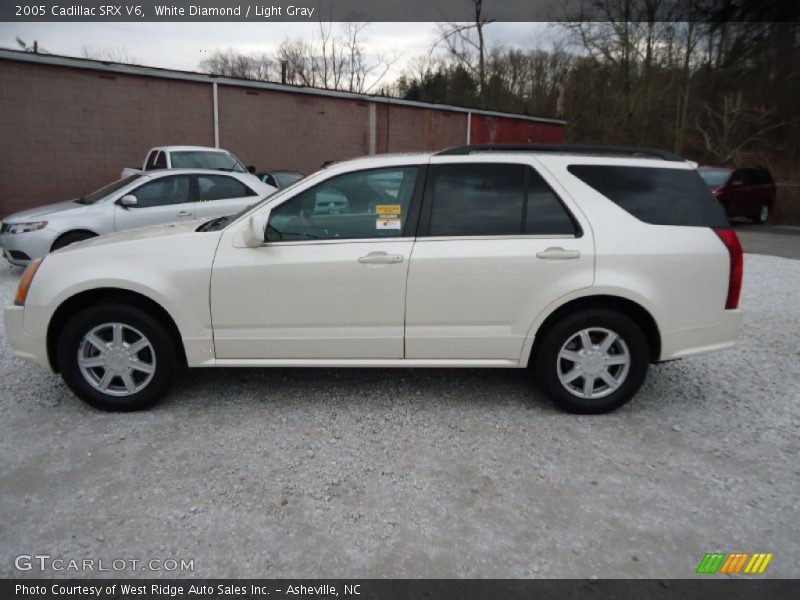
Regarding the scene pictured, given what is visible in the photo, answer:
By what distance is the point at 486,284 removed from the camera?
3.60 m

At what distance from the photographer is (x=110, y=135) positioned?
14.9 metres

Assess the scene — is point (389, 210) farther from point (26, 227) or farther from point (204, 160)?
point (204, 160)

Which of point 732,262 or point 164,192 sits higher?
point 164,192

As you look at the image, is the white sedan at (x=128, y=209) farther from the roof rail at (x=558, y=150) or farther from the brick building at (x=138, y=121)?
the brick building at (x=138, y=121)

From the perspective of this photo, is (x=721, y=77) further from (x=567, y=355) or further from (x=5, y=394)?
(x=5, y=394)

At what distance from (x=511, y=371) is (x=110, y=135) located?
14.2 m

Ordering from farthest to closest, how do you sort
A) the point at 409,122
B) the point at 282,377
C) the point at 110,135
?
1. the point at 409,122
2. the point at 110,135
3. the point at 282,377

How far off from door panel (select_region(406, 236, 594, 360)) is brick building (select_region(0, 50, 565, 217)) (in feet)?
46.2

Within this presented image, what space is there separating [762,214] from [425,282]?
1850 centimetres

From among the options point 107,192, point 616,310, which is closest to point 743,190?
point 616,310

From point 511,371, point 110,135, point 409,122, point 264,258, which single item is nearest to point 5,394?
point 264,258

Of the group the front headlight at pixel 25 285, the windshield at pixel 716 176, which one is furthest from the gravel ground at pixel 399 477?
the windshield at pixel 716 176

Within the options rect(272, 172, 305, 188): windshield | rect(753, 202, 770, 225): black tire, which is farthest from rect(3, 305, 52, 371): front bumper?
rect(753, 202, 770, 225): black tire

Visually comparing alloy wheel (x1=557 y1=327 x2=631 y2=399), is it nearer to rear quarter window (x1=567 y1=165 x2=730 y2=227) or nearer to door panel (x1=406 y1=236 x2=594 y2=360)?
door panel (x1=406 y1=236 x2=594 y2=360)
